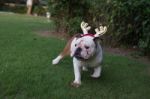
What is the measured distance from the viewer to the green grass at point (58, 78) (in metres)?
5.06

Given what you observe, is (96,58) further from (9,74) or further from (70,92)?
(9,74)

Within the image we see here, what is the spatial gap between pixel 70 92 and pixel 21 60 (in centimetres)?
198

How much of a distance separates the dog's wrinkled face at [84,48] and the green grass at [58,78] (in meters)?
0.52

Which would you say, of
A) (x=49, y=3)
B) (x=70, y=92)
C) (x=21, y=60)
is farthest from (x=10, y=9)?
(x=70, y=92)

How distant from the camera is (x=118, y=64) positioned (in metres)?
7.27

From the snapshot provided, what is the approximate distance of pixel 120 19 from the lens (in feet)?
29.7

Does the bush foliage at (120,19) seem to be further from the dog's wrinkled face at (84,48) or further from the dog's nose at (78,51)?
the dog's nose at (78,51)

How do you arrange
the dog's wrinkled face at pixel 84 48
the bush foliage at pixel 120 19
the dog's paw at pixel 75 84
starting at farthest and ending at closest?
1. the bush foliage at pixel 120 19
2. the dog's paw at pixel 75 84
3. the dog's wrinkled face at pixel 84 48

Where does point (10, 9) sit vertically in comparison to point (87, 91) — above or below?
below

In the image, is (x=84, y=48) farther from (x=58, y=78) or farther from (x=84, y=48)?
(x=58, y=78)

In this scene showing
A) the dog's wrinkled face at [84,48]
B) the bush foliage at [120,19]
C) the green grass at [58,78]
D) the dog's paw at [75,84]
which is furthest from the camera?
the bush foliage at [120,19]

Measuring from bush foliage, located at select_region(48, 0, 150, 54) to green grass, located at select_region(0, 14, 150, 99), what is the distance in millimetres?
1096

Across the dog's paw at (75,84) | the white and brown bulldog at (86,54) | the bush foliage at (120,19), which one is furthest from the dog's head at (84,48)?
the bush foliage at (120,19)

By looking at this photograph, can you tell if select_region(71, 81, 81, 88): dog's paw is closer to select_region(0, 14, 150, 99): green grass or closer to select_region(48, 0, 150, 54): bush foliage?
select_region(0, 14, 150, 99): green grass
